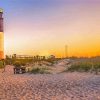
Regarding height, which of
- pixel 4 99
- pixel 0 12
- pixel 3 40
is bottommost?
pixel 4 99

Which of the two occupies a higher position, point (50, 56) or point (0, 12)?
point (0, 12)

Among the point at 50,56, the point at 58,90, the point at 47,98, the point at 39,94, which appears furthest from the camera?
the point at 50,56

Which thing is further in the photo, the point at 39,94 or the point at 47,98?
the point at 39,94

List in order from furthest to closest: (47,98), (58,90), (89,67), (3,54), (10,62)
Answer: (3,54) → (10,62) → (89,67) → (58,90) → (47,98)

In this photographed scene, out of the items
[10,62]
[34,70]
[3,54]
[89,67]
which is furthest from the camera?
[3,54]

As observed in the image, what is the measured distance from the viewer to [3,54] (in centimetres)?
6122

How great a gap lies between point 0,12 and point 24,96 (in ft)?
165

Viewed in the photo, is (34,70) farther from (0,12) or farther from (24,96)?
(0,12)

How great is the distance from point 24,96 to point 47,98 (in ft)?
4.22

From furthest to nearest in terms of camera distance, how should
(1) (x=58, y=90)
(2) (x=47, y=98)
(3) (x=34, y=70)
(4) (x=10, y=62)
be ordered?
(4) (x=10, y=62)
(3) (x=34, y=70)
(1) (x=58, y=90)
(2) (x=47, y=98)

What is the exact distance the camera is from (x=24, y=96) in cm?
1571

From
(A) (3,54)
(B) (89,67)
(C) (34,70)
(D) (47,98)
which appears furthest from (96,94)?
(A) (3,54)

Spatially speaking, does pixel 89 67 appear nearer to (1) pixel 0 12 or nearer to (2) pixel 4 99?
(2) pixel 4 99

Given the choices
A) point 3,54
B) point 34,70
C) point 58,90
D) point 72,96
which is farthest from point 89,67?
point 3,54
